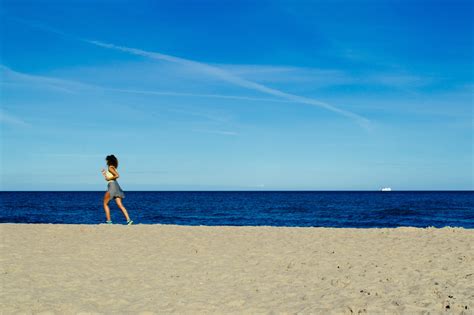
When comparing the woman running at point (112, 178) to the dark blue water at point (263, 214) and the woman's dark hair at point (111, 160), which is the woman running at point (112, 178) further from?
the dark blue water at point (263, 214)

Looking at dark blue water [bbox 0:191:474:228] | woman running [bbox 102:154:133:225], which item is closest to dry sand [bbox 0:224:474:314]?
woman running [bbox 102:154:133:225]

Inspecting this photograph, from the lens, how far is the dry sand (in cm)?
603

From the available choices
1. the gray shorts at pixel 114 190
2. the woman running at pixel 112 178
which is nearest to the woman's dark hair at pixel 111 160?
the woman running at pixel 112 178

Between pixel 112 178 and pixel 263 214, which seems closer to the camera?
pixel 112 178

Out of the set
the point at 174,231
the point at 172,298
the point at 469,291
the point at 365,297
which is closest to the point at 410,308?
the point at 365,297

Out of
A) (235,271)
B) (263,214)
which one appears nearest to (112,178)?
(235,271)

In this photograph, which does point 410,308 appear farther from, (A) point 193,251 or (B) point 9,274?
(B) point 9,274

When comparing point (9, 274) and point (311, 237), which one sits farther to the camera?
point (311, 237)

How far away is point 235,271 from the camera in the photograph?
8414mm

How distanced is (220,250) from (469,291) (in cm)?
579

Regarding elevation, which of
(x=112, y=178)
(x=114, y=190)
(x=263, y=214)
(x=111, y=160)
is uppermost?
(x=111, y=160)

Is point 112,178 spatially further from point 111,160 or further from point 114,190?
point 111,160

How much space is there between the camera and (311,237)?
1259 cm

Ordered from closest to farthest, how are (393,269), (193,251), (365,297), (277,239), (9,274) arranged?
(365,297)
(9,274)
(393,269)
(193,251)
(277,239)
